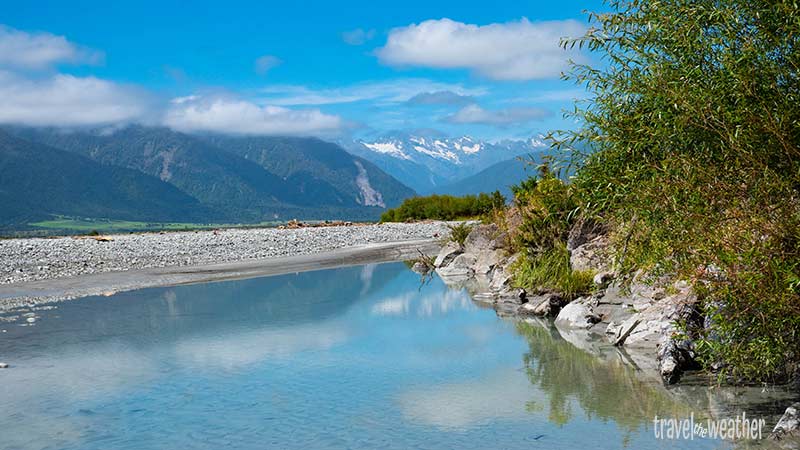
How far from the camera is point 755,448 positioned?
1220 centimetres

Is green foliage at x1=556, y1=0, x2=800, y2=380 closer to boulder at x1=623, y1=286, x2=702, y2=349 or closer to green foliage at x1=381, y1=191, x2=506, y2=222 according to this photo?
boulder at x1=623, y1=286, x2=702, y2=349

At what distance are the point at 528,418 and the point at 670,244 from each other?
4.32 meters

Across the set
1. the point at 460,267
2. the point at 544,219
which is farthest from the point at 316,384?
the point at 460,267

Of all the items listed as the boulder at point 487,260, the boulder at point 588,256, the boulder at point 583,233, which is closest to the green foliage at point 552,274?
the boulder at point 588,256

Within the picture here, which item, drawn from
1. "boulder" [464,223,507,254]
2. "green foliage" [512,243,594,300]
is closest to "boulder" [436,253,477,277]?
"boulder" [464,223,507,254]

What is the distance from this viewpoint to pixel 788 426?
40.4ft

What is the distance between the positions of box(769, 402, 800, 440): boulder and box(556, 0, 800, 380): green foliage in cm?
80

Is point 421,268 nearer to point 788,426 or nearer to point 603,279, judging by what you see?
point 603,279

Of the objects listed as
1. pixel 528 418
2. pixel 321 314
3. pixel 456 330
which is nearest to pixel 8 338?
pixel 321 314

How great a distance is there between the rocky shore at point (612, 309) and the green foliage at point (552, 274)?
29 cm

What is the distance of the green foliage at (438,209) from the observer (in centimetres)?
9547

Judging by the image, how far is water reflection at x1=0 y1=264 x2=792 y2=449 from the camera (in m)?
14.0

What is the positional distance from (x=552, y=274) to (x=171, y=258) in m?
28.9

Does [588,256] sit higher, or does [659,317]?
[588,256]
